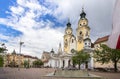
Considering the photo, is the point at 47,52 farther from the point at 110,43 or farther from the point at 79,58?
the point at 110,43

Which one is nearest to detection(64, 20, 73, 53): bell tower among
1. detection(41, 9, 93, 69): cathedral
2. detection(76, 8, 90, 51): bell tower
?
detection(41, 9, 93, 69): cathedral

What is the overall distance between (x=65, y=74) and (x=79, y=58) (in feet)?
177

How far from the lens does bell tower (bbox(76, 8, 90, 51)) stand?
106 meters

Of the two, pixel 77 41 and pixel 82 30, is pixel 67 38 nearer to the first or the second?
pixel 77 41

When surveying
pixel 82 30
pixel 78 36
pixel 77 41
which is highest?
pixel 82 30

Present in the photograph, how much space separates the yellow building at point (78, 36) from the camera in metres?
106

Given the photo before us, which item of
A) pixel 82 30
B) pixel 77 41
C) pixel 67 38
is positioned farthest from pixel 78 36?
pixel 67 38

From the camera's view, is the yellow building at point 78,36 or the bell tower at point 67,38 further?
the bell tower at point 67,38

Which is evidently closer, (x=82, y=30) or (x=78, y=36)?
(x=82, y=30)

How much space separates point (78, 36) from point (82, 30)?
4082 mm

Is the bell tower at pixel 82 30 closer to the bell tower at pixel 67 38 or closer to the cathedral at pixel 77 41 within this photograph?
the cathedral at pixel 77 41

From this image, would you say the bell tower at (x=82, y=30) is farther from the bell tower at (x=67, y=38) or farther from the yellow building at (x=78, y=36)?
the bell tower at (x=67, y=38)

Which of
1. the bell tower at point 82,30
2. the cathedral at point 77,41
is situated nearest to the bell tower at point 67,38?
the cathedral at point 77,41

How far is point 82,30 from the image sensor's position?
352 ft
